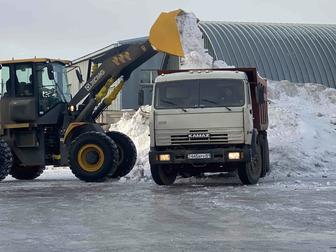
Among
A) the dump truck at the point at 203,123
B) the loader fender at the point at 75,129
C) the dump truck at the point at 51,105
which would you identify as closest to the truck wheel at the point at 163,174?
the dump truck at the point at 203,123

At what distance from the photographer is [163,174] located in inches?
675

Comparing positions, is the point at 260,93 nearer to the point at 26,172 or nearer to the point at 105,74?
the point at 105,74

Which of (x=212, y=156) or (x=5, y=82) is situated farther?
(x=5, y=82)

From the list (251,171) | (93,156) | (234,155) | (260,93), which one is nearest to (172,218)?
Answer: (234,155)

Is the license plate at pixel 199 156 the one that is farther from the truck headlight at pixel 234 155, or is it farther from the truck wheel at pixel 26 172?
the truck wheel at pixel 26 172

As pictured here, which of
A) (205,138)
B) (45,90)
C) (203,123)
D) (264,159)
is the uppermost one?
(45,90)

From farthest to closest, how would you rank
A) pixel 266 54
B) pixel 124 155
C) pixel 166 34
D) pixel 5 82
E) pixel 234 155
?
1. pixel 266 54
2. pixel 124 155
3. pixel 5 82
4. pixel 166 34
5. pixel 234 155

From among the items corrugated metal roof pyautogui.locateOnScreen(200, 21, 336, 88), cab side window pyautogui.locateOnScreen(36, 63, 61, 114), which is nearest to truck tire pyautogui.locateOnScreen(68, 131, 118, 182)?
cab side window pyautogui.locateOnScreen(36, 63, 61, 114)

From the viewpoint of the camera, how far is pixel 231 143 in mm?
15938

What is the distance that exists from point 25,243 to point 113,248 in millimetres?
1227

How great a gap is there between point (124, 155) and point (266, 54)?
19056 mm

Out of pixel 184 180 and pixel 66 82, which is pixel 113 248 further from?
pixel 66 82

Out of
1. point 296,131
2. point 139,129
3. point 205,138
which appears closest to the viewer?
point 205,138

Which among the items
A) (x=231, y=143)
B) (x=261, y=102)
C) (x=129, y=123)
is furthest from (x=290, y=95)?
(x=231, y=143)
